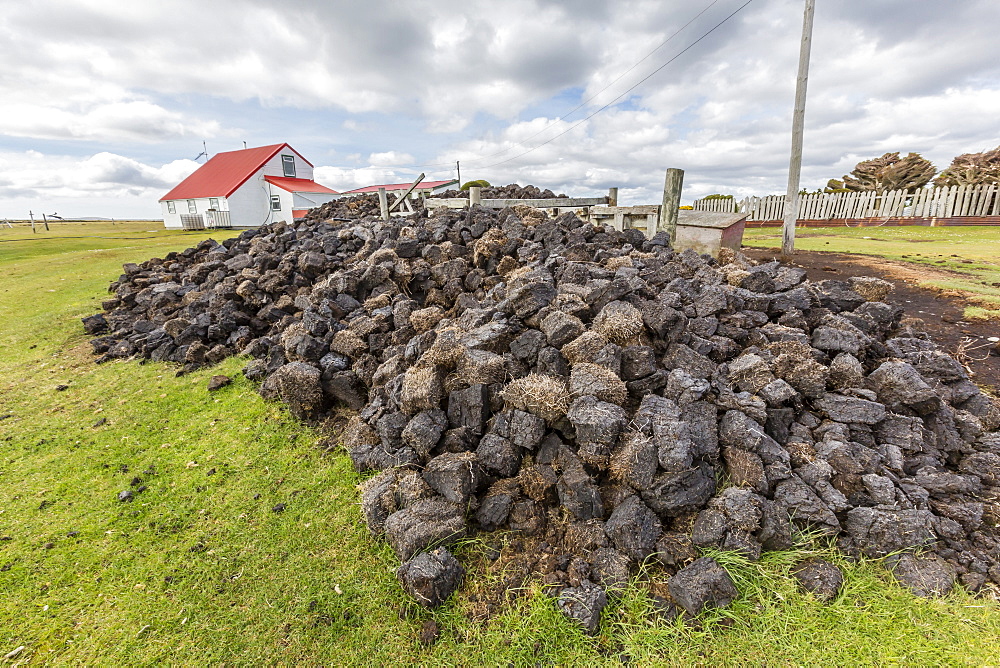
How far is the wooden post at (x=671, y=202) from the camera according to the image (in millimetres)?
8352

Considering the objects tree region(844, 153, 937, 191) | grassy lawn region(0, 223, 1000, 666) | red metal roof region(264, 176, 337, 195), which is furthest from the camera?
red metal roof region(264, 176, 337, 195)

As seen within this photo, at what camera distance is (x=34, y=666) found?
2494 millimetres

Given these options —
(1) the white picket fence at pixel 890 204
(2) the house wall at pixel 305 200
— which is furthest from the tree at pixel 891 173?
(2) the house wall at pixel 305 200

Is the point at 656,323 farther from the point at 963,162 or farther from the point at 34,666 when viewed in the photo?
the point at 963,162

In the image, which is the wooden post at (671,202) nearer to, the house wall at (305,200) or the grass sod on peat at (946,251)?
the grass sod on peat at (946,251)

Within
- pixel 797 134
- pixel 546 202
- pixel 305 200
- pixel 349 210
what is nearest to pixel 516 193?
pixel 546 202

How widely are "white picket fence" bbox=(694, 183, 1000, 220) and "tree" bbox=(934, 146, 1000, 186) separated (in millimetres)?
2044

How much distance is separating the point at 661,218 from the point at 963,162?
80.3 ft

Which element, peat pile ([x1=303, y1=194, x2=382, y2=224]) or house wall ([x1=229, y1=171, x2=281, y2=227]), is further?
house wall ([x1=229, y1=171, x2=281, y2=227])

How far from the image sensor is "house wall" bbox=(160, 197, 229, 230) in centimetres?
2984

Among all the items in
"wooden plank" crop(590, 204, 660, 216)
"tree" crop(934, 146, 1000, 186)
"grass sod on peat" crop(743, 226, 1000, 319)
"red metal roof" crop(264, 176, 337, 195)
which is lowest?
"grass sod on peat" crop(743, 226, 1000, 319)

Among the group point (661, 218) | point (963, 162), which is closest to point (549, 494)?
point (661, 218)

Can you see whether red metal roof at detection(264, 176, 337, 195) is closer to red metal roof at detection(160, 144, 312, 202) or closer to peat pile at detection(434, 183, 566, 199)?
red metal roof at detection(160, 144, 312, 202)

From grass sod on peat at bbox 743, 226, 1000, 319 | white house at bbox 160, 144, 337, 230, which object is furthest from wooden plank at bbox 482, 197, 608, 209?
white house at bbox 160, 144, 337, 230
